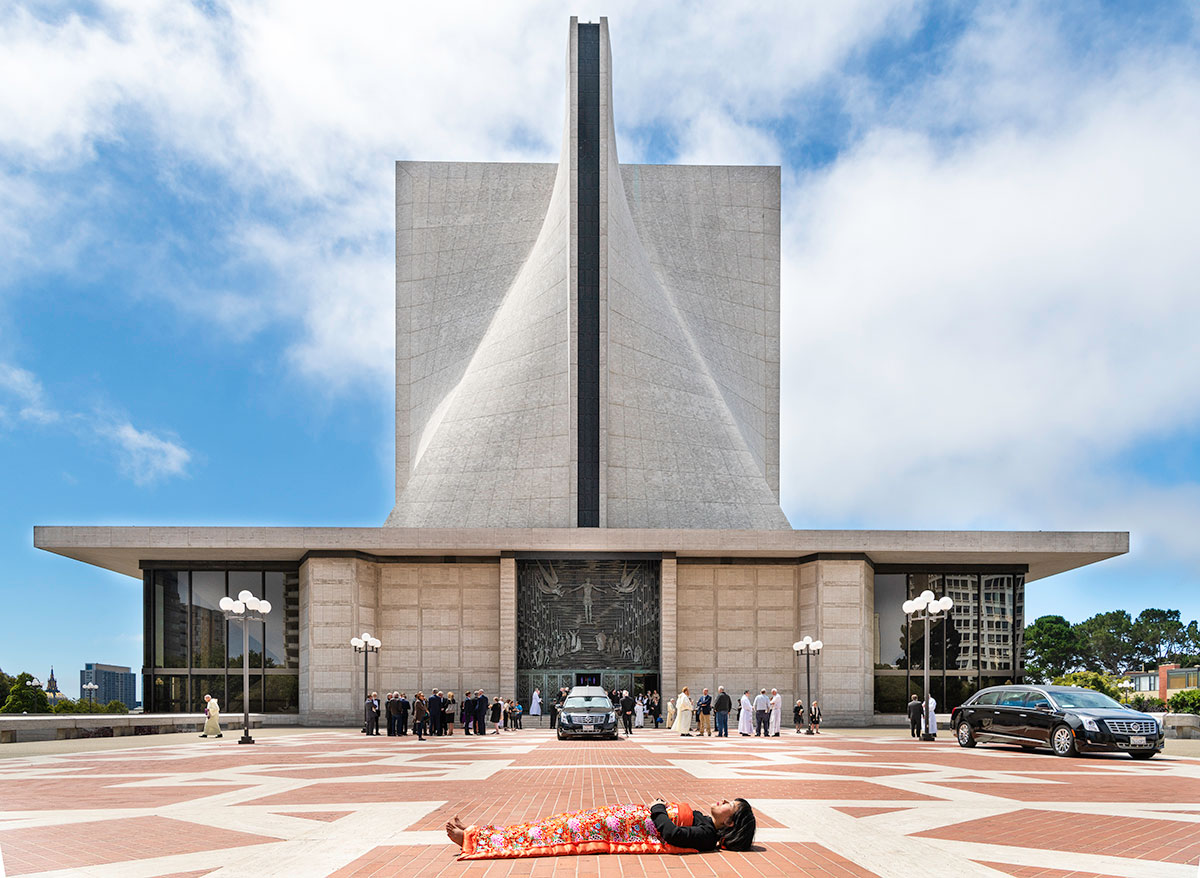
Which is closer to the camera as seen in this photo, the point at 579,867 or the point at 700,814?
the point at 579,867

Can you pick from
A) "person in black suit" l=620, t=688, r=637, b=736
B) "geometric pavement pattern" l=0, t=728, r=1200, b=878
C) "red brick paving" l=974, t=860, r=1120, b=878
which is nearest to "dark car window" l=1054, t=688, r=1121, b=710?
"geometric pavement pattern" l=0, t=728, r=1200, b=878

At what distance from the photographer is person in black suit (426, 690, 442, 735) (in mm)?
28250

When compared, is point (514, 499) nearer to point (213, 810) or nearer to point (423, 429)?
point (423, 429)

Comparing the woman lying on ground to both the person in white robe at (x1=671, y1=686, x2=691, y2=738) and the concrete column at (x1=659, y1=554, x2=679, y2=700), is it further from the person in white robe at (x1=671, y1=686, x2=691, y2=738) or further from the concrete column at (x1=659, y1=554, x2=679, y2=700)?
the concrete column at (x1=659, y1=554, x2=679, y2=700)

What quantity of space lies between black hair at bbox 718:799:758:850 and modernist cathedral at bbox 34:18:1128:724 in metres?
27.2

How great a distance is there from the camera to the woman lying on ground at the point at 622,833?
295 inches

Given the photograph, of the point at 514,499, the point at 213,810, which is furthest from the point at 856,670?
the point at 213,810

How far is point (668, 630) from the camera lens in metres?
35.4

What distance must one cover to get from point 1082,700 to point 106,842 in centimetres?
1808

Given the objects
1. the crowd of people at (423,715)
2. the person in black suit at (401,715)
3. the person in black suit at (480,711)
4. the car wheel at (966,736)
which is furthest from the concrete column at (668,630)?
the car wheel at (966,736)

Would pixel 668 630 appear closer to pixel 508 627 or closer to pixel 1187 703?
pixel 508 627

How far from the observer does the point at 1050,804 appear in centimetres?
1109

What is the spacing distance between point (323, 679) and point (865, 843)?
28088 millimetres

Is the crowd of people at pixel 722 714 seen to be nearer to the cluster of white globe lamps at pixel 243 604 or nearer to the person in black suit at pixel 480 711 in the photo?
the person in black suit at pixel 480 711
